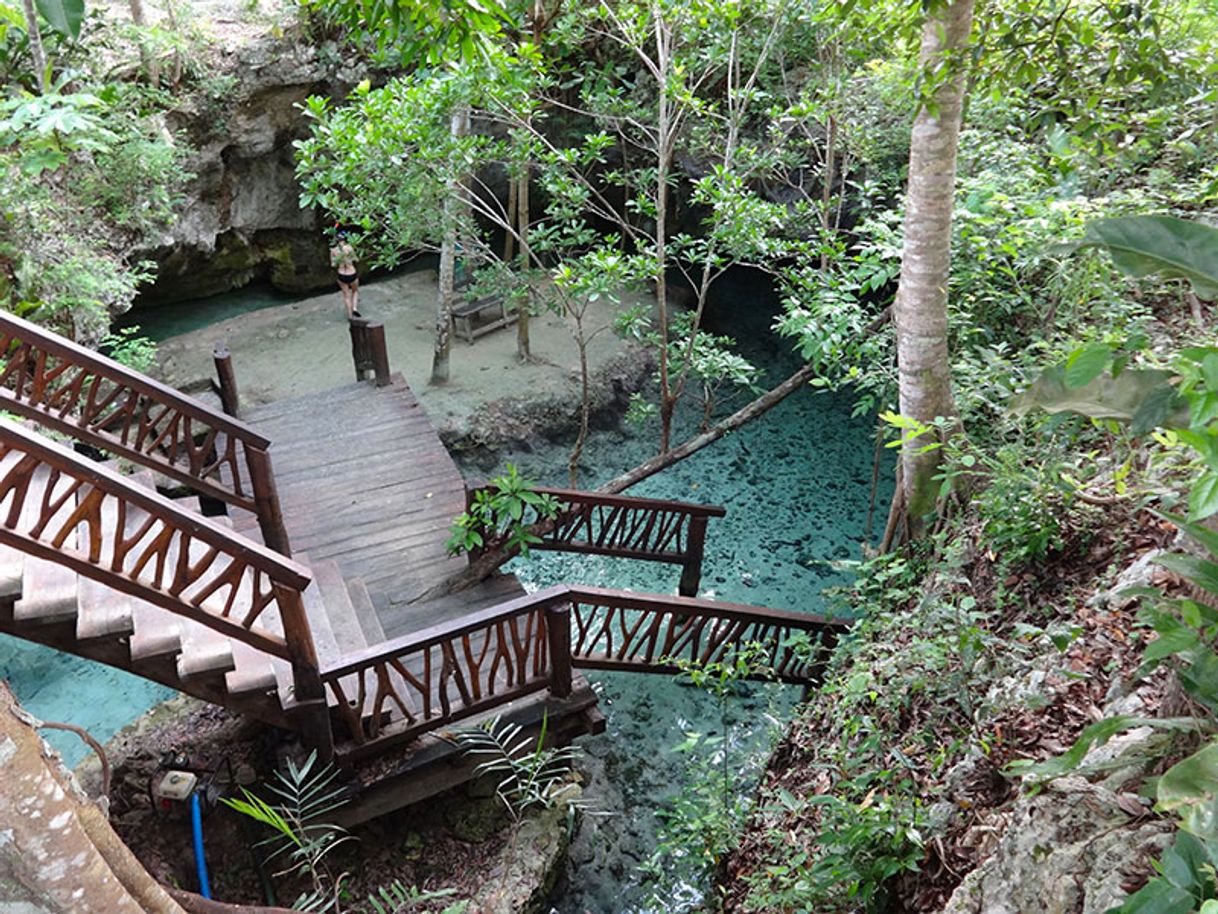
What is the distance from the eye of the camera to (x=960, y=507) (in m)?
4.93

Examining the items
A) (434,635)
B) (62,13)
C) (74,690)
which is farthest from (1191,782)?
(74,690)

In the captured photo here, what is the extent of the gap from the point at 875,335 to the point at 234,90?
888cm

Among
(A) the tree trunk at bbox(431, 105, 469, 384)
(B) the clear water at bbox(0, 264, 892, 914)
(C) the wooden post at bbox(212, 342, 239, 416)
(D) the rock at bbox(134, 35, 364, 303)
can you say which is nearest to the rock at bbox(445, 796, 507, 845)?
(B) the clear water at bbox(0, 264, 892, 914)

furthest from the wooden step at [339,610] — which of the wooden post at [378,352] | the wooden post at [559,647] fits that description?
the wooden post at [378,352]

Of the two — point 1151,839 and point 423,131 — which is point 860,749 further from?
point 423,131

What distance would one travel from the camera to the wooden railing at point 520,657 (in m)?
4.62

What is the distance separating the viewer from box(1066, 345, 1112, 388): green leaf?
183cm

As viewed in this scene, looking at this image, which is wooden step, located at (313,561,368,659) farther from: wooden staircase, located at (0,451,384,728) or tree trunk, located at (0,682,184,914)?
tree trunk, located at (0,682,184,914)

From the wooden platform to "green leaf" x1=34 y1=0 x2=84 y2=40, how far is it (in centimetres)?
510

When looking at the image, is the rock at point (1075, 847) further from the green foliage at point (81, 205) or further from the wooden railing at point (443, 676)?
the green foliage at point (81, 205)

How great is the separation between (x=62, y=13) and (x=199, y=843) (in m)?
4.62

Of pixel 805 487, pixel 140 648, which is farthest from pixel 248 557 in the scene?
pixel 805 487

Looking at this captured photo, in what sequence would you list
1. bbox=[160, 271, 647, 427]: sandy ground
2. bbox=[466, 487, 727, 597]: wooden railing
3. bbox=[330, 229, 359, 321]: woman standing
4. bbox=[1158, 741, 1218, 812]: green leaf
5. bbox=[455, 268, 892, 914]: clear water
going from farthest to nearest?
bbox=[160, 271, 647, 427]: sandy ground < bbox=[330, 229, 359, 321]: woman standing < bbox=[466, 487, 727, 597]: wooden railing < bbox=[455, 268, 892, 914]: clear water < bbox=[1158, 741, 1218, 812]: green leaf

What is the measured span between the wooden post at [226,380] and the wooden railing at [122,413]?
88.3 inches
